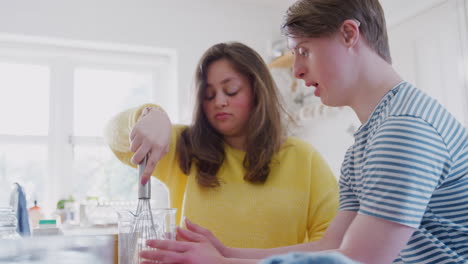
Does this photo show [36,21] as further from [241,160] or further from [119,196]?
[241,160]

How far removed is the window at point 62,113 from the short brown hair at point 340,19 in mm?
2244

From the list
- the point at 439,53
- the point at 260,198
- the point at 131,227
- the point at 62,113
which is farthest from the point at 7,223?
the point at 62,113

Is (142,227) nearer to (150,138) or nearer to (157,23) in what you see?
(150,138)

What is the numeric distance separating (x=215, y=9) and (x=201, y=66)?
198 centimetres

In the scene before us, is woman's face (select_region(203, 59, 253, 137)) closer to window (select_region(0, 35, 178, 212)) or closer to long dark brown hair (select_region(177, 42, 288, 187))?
long dark brown hair (select_region(177, 42, 288, 187))

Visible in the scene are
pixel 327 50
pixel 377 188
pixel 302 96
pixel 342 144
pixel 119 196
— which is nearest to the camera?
pixel 377 188

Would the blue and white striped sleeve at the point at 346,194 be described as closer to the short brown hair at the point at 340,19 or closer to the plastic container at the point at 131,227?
the short brown hair at the point at 340,19

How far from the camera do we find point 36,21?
262 centimetres

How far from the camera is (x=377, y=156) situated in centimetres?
52

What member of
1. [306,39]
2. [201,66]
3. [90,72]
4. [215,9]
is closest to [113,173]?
[90,72]

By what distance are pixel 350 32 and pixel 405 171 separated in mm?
255

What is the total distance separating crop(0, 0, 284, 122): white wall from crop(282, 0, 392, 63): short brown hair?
6.64ft

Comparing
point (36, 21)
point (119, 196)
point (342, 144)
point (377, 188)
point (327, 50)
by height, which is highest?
point (36, 21)

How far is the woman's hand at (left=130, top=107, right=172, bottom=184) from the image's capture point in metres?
0.76
